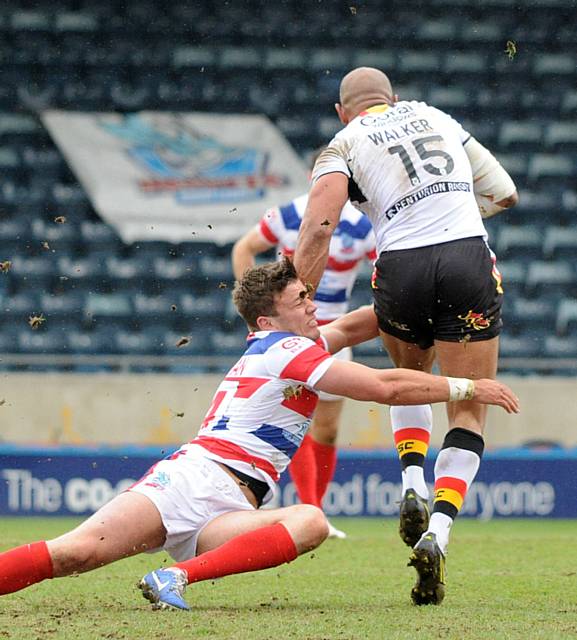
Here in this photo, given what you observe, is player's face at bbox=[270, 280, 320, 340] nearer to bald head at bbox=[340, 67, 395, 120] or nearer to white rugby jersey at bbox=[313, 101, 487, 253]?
white rugby jersey at bbox=[313, 101, 487, 253]

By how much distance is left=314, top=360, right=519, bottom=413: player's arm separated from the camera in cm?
436

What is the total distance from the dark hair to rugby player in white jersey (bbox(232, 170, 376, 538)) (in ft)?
9.55

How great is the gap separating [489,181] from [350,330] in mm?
809

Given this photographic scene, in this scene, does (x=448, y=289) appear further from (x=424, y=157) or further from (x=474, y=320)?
(x=424, y=157)

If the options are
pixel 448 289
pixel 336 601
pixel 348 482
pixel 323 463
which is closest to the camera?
pixel 336 601

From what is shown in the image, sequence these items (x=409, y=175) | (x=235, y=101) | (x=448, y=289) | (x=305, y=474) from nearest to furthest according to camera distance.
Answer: (x=448, y=289), (x=409, y=175), (x=305, y=474), (x=235, y=101)

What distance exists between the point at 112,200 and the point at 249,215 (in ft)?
4.23

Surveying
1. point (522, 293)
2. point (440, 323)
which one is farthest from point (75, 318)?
point (440, 323)

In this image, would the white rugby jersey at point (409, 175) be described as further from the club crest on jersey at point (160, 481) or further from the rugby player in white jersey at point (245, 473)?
the club crest on jersey at point (160, 481)

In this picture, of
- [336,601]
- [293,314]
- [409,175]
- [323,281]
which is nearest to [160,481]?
[293,314]

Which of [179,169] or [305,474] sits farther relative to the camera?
[179,169]

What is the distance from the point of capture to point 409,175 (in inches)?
198

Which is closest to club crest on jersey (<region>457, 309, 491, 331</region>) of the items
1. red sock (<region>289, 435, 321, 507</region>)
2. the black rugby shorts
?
the black rugby shorts

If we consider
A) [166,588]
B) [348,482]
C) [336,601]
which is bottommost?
[348,482]
